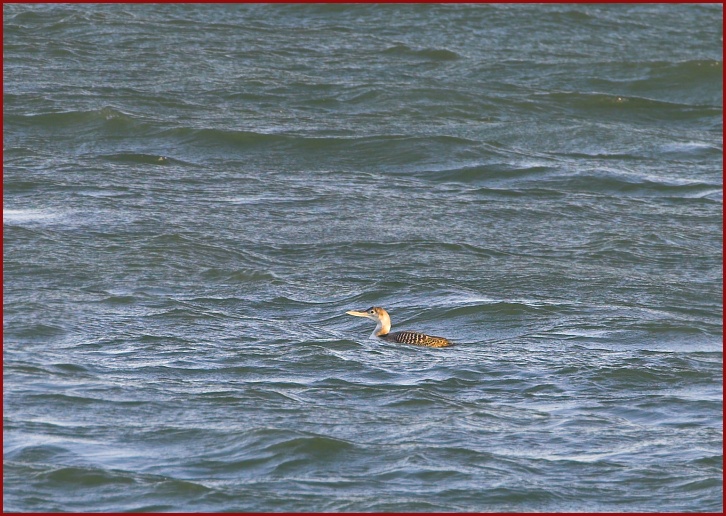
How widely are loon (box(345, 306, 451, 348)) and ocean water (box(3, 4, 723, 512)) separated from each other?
0.25 ft

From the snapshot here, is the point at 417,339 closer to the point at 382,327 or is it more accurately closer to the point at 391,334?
the point at 391,334

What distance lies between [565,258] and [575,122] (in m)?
4.18

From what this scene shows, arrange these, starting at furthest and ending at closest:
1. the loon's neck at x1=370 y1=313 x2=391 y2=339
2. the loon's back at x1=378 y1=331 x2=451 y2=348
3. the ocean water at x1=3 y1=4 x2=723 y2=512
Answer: the loon's neck at x1=370 y1=313 x2=391 y2=339 < the loon's back at x1=378 y1=331 x2=451 y2=348 < the ocean water at x1=3 y1=4 x2=723 y2=512

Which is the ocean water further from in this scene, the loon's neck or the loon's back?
the loon's neck

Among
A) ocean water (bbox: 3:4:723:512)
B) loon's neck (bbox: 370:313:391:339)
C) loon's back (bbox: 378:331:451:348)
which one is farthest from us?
loon's neck (bbox: 370:313:391:339)

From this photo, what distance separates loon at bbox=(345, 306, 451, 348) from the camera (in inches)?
386

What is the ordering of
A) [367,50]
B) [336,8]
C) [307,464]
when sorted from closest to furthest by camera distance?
[307,464] → [367,50] → [336,8]

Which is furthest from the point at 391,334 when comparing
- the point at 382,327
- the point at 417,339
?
the point at 417,339

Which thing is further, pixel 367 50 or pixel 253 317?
pixel 367 50

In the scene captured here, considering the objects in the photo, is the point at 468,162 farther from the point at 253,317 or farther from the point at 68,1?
the point at 68,1

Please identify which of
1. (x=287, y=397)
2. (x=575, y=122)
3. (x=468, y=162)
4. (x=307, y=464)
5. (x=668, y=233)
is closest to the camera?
(x=307, y=464)

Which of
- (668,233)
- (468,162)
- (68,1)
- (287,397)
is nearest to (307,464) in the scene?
(287,397)

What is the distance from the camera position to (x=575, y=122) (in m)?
16.0

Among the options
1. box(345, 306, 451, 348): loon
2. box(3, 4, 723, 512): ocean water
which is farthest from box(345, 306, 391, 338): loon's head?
box(3, 4, 723, 512): ocean water
